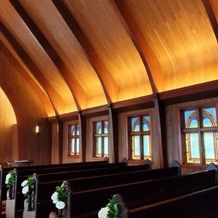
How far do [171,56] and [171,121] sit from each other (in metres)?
1.35

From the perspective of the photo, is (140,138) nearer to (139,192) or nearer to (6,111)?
(139,192)

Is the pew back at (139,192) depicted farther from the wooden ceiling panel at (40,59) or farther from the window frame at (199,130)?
the wooden ceiling panel at (40,59)

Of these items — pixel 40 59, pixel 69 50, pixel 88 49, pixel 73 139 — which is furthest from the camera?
pixel 73 139

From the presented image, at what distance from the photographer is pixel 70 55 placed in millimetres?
6160

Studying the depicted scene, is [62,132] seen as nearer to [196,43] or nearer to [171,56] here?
[171,56]

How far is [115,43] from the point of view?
17.1 feet

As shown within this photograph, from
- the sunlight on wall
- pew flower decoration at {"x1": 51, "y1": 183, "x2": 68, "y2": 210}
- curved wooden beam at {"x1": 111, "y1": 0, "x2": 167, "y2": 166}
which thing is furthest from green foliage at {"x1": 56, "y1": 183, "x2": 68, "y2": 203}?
the sunlight on wall

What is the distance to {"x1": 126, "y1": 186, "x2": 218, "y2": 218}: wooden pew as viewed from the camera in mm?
1710

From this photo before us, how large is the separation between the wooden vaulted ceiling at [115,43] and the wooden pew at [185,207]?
259 cm

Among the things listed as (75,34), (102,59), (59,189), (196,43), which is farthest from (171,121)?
(59,189)

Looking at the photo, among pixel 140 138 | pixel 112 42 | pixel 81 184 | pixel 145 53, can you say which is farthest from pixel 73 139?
pixel 81 184

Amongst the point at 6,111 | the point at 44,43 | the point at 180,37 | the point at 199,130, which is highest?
the point at 44,43

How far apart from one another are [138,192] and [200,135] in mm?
2277

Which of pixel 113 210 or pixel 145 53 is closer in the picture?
pixel 113 210
